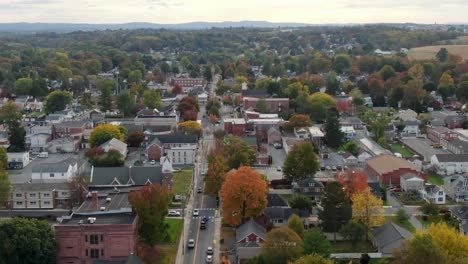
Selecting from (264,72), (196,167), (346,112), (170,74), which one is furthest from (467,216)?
(170,74)

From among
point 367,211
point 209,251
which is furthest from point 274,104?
point 209,251

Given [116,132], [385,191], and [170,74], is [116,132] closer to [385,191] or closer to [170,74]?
[385,191]

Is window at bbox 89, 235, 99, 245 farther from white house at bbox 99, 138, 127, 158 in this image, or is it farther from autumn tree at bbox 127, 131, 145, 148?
autumn tree at bbox 127, 131, 145, 148

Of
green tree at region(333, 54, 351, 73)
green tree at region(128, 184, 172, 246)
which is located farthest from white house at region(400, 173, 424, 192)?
green tree at region(333, 54, 351, 73)

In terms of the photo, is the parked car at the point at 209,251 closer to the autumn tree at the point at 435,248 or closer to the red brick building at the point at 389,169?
the autumn tree at the point at 435,248

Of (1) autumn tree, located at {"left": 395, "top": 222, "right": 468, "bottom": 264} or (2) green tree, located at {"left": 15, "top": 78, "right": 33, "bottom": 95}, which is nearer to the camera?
(1) autumn tree, located at {"left": 395, "top": 222, "right": 468, "bottom": 264}

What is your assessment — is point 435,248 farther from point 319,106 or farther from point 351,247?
point 319,106
